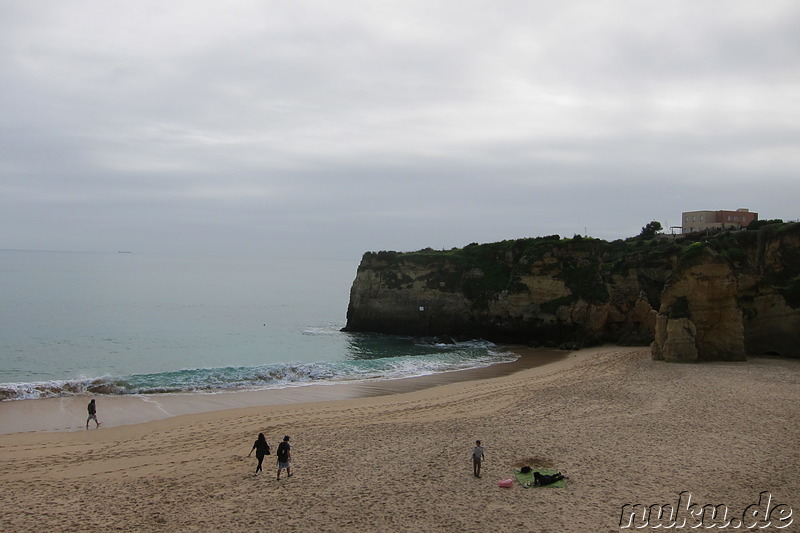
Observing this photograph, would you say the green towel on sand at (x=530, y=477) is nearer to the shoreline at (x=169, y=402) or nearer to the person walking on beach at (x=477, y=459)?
the person walking on beach at (x=477, y=459)

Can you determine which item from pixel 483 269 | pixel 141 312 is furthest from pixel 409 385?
pixel 141 312

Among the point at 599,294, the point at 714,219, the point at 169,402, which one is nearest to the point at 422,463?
the point at 169,402

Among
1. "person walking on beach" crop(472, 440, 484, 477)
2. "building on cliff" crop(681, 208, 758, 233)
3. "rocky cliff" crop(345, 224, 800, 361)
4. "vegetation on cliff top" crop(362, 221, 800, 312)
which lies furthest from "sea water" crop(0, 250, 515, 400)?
"building on cliff" crop(681, 208, 758, 233)

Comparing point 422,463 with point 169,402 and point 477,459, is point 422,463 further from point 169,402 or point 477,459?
point 169,402

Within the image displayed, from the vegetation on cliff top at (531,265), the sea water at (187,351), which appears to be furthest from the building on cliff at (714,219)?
the sea water at (187,351)

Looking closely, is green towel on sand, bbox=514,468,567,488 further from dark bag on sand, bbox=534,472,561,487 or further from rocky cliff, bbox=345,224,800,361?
rocky cliff, bbox=345,224,800,361

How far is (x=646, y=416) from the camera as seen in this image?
19219 millimetres

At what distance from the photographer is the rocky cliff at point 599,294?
99.2 feet

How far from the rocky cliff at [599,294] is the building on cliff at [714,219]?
56.9 feet

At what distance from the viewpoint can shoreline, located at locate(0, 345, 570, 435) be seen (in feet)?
69.6

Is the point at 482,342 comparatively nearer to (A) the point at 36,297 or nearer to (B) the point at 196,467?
(B) the point at 196,467

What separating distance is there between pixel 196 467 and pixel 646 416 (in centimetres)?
1374

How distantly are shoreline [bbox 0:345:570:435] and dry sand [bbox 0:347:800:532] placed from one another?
1181 millimetres

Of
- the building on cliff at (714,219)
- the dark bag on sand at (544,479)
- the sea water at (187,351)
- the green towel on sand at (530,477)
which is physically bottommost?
the sea water at (187,351)
